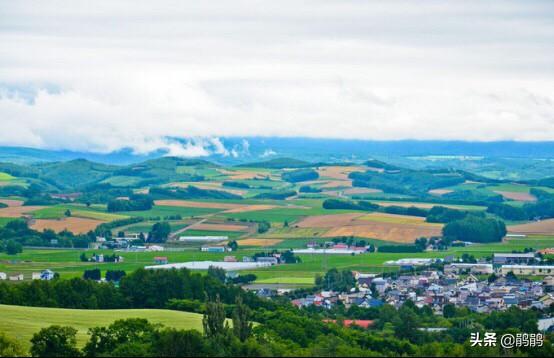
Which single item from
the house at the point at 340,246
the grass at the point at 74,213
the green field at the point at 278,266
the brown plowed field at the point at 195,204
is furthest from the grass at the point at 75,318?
the brown plowed field at the point at 195,204

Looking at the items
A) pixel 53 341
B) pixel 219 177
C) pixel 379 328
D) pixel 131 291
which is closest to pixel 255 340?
pixel 53 341

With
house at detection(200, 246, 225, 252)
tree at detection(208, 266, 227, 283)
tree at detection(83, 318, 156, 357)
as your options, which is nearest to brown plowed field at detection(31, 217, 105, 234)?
house at detection(200, 246, 225, 252)

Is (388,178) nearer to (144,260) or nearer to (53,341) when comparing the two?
(144,260)

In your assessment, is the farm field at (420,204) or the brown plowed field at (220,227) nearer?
the brown plowed field at (220,227)

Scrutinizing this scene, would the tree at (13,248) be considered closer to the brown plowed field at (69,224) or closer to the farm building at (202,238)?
the brown plowed field at (69,224)

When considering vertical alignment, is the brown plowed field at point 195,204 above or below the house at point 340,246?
above

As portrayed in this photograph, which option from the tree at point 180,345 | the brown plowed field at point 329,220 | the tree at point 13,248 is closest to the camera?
the tree at point 180,345

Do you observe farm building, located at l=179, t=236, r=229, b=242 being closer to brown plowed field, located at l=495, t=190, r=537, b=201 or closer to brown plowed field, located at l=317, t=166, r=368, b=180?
brown plowed field, located at l=495, t=190, r=537, b=201

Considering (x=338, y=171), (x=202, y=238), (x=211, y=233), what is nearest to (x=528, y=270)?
(x=202, y=238)
